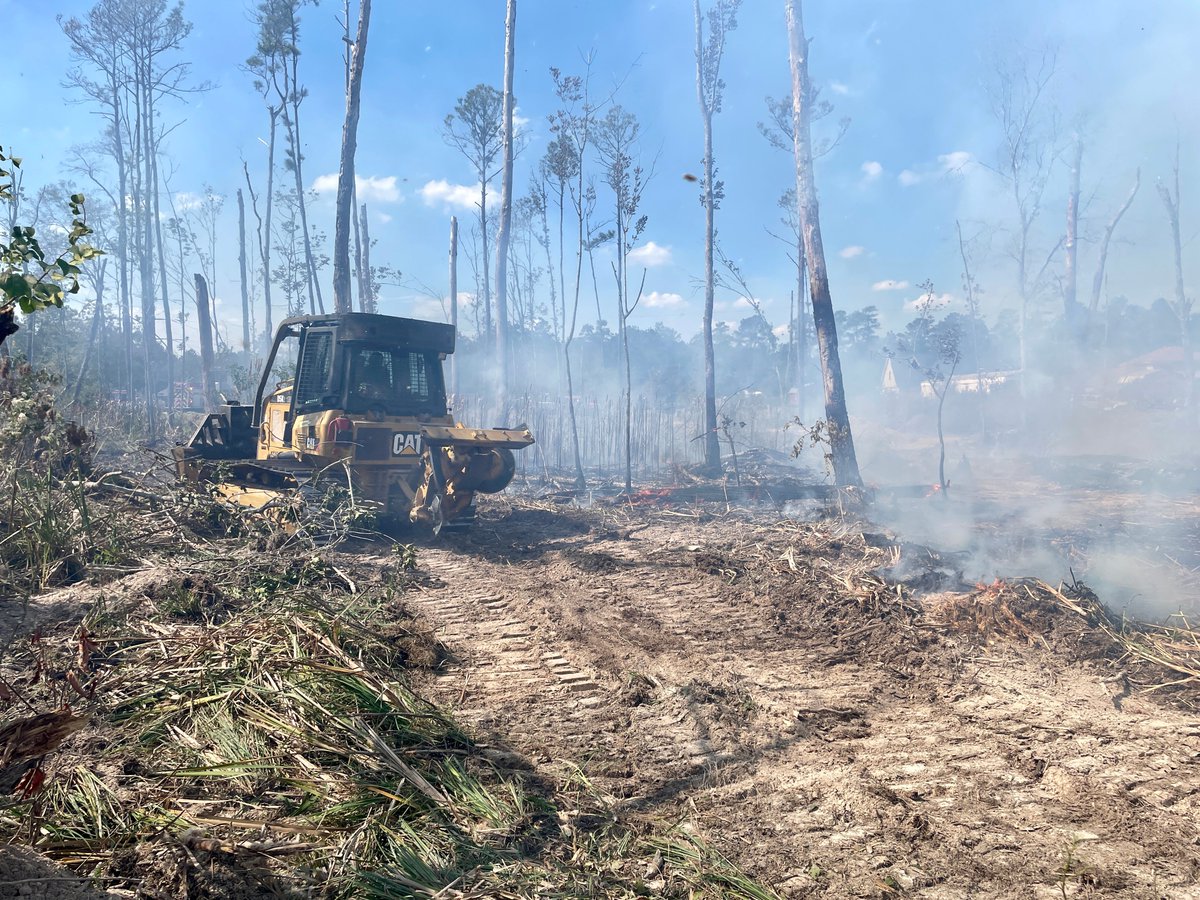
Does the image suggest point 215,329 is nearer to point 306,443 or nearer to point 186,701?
point 306,443

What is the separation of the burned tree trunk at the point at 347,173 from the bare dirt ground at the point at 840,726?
10504 millimetres

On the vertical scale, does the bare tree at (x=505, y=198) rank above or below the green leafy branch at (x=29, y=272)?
above

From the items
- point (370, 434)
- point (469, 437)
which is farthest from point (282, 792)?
point (469, 437)

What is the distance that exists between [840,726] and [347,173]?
15952 mm

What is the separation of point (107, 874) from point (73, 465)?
279 inches

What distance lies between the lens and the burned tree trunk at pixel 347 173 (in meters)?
15.4

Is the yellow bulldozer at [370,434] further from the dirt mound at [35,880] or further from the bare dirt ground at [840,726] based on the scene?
the dirt mound at [35,880]

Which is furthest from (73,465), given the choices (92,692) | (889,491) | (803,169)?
(889,491)

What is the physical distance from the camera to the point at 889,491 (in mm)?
14953

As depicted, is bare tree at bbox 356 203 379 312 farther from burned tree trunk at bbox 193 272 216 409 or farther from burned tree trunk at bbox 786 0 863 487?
burned tree trunk at bbox 786 0 863 487

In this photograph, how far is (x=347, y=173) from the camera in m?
15.8

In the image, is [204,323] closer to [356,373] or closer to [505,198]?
[505,198]

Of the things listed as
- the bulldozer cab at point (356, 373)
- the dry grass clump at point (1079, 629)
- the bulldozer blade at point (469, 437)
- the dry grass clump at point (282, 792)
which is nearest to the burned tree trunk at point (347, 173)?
the bulldozer cab at point (356, 373)

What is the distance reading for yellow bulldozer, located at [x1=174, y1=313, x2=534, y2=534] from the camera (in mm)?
8906
